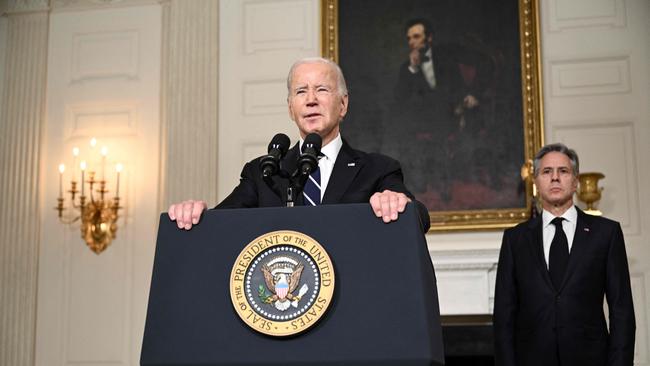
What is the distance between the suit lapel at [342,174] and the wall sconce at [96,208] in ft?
15.5

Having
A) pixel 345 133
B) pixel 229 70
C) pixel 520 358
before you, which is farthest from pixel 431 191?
pixel 520 358

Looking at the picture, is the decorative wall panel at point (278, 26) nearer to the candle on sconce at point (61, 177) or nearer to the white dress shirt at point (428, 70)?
the white dress shirt at point (428, 70)

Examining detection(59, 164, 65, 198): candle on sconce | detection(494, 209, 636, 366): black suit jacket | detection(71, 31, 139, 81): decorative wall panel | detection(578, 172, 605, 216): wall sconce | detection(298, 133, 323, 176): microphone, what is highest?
detection(71, 31, 139, 81): decorative wall panel

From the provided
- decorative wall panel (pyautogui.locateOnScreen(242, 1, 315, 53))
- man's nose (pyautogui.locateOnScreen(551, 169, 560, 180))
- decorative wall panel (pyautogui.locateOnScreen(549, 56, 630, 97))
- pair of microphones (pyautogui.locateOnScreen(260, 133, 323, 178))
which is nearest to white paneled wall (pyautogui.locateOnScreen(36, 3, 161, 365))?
decorative wall panel (pyautogui.locateOnScreen(242, 1, 315, 53))

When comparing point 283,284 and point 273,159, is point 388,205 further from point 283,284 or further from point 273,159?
point 273,159

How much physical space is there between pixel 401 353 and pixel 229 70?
5.41 metres

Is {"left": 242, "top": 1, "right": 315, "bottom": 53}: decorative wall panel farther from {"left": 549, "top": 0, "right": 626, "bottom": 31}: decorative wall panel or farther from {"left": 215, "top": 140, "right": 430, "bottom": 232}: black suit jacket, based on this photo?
{"left": 215, "top": 140, "right": 430, "bottom": 232}: black suit jacket

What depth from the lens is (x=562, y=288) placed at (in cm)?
384

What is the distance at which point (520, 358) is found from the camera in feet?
12.7

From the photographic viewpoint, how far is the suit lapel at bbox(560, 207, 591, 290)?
387 cm

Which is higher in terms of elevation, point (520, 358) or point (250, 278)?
point (250, 278)

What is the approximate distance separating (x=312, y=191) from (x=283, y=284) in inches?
20.2

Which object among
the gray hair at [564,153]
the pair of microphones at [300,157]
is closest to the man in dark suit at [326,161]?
the pair of microphones at [300,157]

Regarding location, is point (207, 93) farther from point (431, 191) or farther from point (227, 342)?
point (227, 342)
